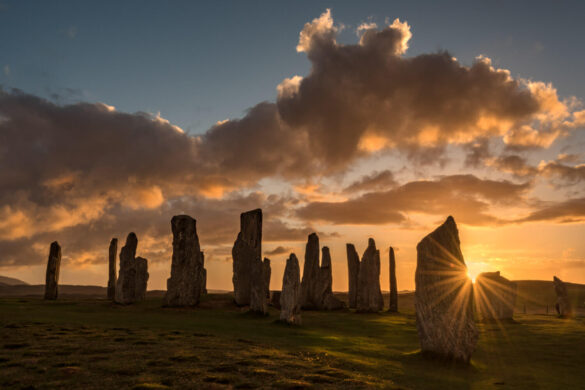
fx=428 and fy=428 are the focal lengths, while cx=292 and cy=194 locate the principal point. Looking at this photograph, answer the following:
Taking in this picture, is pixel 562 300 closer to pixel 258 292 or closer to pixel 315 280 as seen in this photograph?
pixel 315 280

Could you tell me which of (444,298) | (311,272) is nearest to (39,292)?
(311,272)

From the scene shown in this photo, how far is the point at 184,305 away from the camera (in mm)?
→ 28750

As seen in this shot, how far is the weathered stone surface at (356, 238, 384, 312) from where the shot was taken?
3719cm

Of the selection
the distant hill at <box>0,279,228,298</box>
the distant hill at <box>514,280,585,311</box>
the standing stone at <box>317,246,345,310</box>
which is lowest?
the distant hill at <box>0,279,228,298</box>

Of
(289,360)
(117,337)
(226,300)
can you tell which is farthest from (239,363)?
(226,300)

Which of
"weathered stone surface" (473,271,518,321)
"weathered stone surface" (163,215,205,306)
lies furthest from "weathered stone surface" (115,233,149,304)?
"weathered stone surface" (473,271,518,321)

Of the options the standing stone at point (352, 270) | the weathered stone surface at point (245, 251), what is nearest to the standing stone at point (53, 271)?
the weathered stone surface at point (245, 251)

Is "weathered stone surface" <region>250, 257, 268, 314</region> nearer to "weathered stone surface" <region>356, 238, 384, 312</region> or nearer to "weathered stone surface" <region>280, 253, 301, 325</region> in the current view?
"weathered stone surface" <region>280, 253, 301, 325</region>

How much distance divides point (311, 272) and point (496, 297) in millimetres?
15437

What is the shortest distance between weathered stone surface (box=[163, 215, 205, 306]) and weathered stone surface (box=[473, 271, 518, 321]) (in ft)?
67.4

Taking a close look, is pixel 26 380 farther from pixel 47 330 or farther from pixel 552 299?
pixel 552 299

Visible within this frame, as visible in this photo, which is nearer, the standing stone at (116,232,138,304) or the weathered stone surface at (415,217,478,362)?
the weathered stone surface at (415,217,478,362)

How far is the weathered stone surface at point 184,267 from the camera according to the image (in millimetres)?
28812

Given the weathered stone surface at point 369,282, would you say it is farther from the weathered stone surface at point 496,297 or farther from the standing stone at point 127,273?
the standing stone at point 127,273
